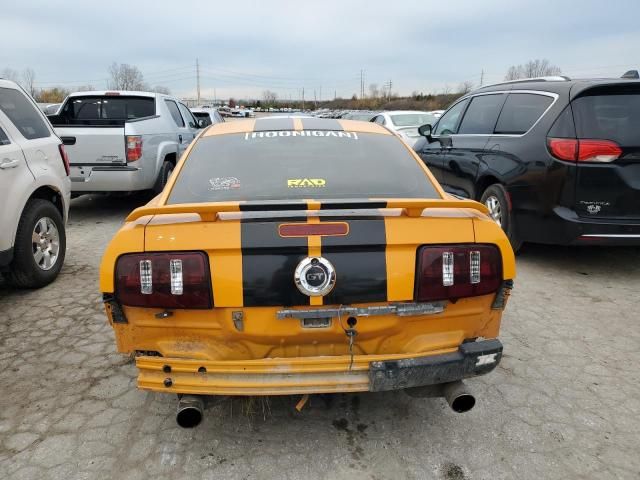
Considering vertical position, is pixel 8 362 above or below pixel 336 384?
below

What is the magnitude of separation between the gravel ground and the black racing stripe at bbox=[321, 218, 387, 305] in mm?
819

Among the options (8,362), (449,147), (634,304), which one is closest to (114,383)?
(8,362)

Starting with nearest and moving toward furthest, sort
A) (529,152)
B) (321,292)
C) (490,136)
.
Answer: (321,292)
(529,152)
(490,136)

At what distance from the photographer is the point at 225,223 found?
2.19 m

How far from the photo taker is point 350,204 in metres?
2.27

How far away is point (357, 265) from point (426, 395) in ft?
2.48

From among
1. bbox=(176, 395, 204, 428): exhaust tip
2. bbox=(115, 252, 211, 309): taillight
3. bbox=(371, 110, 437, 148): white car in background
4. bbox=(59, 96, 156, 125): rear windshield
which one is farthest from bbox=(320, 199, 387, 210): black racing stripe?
bbox=(371, 110, 437, 148): white car in background

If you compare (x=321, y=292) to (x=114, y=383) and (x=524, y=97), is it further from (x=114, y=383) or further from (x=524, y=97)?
(x=524, y=97)

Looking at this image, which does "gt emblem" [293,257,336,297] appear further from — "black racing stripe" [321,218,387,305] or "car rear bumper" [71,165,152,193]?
"car rear bumper" [71,165,152,193]

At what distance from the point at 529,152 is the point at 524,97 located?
83cm

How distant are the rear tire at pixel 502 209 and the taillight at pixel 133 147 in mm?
4777

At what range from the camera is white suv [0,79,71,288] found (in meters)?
4.06

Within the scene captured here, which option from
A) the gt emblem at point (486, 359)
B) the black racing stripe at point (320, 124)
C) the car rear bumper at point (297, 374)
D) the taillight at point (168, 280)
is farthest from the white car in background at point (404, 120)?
the taillight at point (168, 280)

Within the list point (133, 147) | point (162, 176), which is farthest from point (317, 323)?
point (162, 176)
